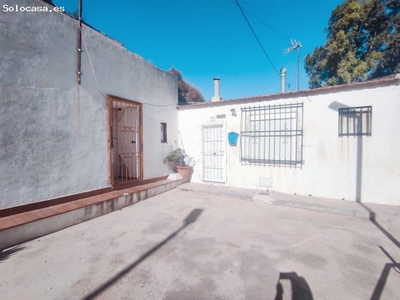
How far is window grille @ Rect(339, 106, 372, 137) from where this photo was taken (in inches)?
196

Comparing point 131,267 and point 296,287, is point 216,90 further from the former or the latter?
point 296,287

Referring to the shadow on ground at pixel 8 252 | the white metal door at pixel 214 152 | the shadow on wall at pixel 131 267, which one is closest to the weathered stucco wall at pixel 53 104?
the shadow on ground at pixel 8 252

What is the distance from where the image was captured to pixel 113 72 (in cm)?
539

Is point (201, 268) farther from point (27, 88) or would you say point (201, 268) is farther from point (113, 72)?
point (113, 72)

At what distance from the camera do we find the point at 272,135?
6301 mm

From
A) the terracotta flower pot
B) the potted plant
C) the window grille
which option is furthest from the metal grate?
the window grille

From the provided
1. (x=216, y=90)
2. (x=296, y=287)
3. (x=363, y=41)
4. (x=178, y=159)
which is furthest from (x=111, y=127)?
(x=363, y=41)

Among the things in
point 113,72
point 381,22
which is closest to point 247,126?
point 113,72

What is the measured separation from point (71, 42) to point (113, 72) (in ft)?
3.74

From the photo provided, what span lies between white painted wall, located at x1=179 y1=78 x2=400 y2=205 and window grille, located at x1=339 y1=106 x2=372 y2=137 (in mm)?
106

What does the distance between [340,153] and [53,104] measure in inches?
280

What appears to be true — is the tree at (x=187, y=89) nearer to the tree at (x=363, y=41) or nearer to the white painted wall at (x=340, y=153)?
the white painted wall at (x=340, y=153)

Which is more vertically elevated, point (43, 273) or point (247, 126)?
point (247, 126)

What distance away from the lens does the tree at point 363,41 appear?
36.9 feet
